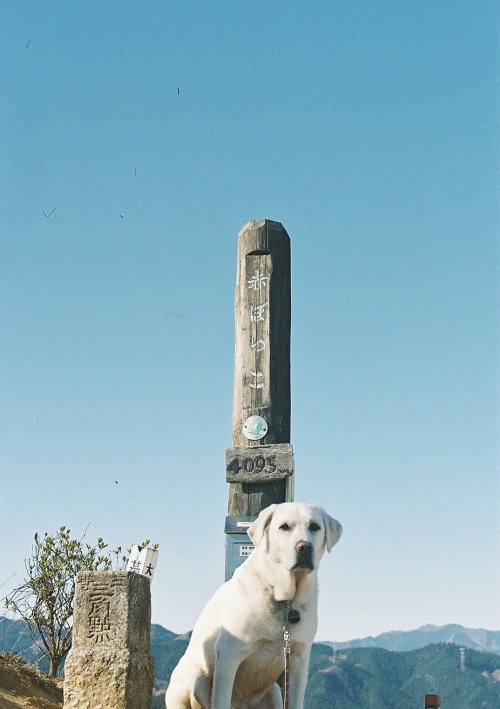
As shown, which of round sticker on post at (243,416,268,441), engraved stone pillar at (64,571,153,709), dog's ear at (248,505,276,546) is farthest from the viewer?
round sticker on post at (243,416,268,441)

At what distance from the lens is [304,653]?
5.14 m

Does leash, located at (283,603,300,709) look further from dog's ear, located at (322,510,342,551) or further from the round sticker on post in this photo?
the round sticker on post

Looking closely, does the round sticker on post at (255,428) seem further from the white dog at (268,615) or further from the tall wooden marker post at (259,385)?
the white dog at (268,615)

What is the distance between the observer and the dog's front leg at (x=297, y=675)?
5.13 metres

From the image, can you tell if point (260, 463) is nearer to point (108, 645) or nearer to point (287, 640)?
point (108, 645)

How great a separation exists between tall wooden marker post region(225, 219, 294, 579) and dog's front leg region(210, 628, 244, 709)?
315 cm

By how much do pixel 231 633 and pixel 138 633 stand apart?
2.28 meters

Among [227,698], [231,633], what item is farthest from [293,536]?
[227,698]

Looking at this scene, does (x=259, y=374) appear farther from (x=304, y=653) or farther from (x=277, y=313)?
(x=304, y=653)

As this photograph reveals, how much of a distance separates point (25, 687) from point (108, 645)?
141 inches

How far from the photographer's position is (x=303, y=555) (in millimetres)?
4980

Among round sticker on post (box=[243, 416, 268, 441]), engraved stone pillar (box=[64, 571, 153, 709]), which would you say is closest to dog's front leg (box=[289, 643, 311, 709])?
engraved stone pillar (box=[64, 571, 153, 709])

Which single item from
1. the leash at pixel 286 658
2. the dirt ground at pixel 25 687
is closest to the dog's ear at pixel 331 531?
the leash at pixel 286 658

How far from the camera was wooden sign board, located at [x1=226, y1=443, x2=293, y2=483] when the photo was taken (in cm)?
867
